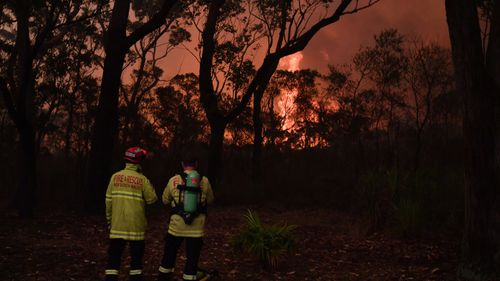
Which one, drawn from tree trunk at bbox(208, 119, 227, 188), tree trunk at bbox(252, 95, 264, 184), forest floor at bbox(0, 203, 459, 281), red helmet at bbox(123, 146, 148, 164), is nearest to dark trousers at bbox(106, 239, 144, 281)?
red helmet at bbox(123, 146, 148, 164)

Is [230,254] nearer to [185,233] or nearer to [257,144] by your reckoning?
[185,233]

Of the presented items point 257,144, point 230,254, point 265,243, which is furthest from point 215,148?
point 265,243

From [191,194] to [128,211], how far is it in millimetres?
773

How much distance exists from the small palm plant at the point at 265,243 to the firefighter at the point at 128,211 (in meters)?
2.62

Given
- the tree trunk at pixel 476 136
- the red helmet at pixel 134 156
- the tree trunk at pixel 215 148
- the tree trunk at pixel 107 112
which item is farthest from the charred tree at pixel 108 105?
the tree trunk at pixel 476 136

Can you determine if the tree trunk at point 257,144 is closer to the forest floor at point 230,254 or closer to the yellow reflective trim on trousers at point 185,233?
the forest floor at point 230,254

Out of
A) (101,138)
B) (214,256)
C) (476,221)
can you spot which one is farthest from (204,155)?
(476,221)

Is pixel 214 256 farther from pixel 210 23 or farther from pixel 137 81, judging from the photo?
pixel 137 81

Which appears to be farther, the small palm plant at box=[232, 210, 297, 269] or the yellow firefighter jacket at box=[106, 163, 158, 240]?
the small palm plant at box=[232, 210, 297, 269]

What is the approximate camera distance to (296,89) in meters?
41.9

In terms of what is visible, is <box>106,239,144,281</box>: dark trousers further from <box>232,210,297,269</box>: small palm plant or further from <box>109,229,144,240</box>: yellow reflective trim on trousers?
<box>232,210,297,269</box>: small palm plant

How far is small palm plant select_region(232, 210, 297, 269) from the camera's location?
854 cm

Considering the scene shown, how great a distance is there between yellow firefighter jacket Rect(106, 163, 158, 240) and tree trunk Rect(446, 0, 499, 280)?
4.68m

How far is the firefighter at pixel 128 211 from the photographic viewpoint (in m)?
6.32
